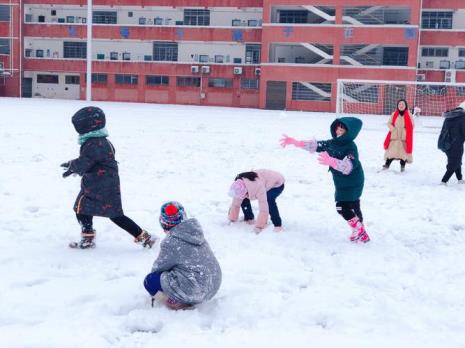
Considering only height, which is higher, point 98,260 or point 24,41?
point 24,41

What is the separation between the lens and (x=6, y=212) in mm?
7855

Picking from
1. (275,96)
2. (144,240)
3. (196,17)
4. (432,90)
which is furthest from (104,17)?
(144,240)

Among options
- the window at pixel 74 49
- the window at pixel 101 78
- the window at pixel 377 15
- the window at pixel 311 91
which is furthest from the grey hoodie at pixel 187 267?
the window at pixel 74 49

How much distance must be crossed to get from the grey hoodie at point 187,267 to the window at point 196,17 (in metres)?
48.3

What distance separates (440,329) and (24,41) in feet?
180

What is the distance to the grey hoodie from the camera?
15.3 ft

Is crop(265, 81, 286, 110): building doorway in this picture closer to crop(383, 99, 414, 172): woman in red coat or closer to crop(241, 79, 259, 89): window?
crop(241, 79, 259, 89): window

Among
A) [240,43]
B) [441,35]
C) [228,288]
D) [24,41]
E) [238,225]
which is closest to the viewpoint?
[228,288]

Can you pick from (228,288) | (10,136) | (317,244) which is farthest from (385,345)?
(10,136)

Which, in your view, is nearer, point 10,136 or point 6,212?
point 6,212

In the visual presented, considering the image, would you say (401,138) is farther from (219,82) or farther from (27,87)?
(27,87)

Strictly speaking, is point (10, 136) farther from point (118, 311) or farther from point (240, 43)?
point (240, 43)

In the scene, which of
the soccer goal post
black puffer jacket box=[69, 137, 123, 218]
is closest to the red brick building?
the soccer goal post

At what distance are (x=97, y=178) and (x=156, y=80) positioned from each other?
47.3m
